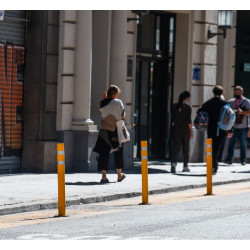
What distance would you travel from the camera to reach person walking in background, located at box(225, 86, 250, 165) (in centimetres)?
2048

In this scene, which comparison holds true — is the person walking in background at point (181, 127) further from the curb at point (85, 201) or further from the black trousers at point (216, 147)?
the curb at point (85, 201)

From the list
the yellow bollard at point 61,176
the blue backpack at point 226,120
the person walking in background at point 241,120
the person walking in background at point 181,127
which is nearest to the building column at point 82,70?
the person walking in background at point 181,127

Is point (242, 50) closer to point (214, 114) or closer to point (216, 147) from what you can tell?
point (214, 114)

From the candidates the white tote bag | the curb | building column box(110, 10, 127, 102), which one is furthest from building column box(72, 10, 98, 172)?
the curb

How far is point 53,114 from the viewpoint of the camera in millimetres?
17922

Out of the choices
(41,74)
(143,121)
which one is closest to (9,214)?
(41,74)

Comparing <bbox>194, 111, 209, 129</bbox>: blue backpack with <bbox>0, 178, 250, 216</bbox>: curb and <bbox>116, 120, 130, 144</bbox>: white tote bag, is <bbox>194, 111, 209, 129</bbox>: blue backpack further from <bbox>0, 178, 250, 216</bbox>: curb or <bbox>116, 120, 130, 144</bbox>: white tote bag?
<bbox>116, 120, 130, 144</bbox>: white tote bag

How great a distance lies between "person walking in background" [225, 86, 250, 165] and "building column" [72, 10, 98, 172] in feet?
13.2

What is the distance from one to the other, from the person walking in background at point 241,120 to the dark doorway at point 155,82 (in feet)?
5.90

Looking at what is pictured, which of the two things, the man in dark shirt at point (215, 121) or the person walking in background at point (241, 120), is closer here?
the man in dark shirt at point (215, 121)

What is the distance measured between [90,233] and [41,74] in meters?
9.12

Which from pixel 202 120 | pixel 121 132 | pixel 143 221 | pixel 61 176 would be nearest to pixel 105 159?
pixel 121 132

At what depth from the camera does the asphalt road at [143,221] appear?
8.66 meters
